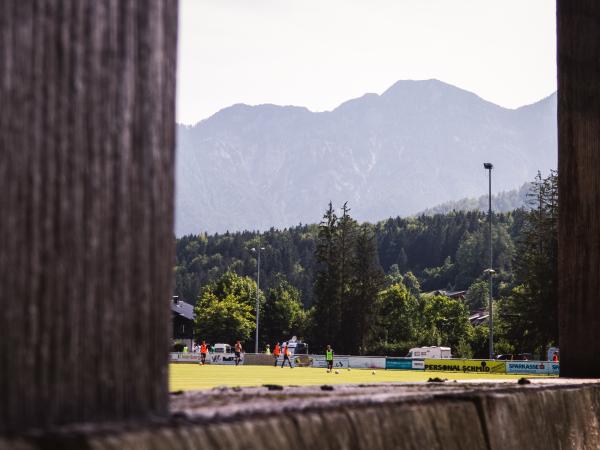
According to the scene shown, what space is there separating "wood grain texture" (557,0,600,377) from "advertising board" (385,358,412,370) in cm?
5938

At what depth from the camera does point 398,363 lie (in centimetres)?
6116

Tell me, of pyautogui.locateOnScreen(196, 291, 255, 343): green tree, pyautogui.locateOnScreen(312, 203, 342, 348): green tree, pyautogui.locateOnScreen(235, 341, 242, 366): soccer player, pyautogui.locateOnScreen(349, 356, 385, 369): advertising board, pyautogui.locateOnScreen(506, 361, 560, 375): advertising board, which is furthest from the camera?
pyautogui.locateOnScreen(196, 291, 255, 343): green tree

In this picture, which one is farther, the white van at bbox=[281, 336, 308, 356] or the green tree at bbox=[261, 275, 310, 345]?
the green tree at bbox=[261, 275, 310, 345]

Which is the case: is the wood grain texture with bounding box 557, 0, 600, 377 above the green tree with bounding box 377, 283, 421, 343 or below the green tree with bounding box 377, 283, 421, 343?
above

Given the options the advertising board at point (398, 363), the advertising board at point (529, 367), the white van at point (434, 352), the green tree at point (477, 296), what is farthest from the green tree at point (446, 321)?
the advertising board at point (529, 367)

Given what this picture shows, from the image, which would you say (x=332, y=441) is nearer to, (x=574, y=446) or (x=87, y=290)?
(x=87, y=290)

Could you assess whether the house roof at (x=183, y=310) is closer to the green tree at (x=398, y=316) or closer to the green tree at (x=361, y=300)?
the green tree at (x=398, y=316)

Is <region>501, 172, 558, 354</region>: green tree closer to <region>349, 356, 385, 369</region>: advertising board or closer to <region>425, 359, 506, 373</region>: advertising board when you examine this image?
<region>425, 359, 506, 373</region>: advertising board

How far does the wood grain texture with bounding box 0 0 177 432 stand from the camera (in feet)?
2.71

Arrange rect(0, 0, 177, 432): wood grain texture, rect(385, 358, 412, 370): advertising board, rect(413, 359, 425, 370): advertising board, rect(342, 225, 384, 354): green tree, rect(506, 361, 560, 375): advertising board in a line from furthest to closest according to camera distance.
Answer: rect(342, 225, 384, 354): green tree, rect(385, 358, 412, 370): advertising board, rect(413, 359, 425, 370): advertising board, rect(506, 361, 560, 375): advertising board, rect(0, 0, 177, 432): wood grain texture

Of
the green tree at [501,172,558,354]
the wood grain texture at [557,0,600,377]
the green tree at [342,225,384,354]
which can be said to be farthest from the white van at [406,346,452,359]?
the wood grain texture at [557,0,600,377]

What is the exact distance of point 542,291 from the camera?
70.3 metres

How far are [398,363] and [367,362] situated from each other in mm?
2975

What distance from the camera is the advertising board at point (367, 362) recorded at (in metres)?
61.9
